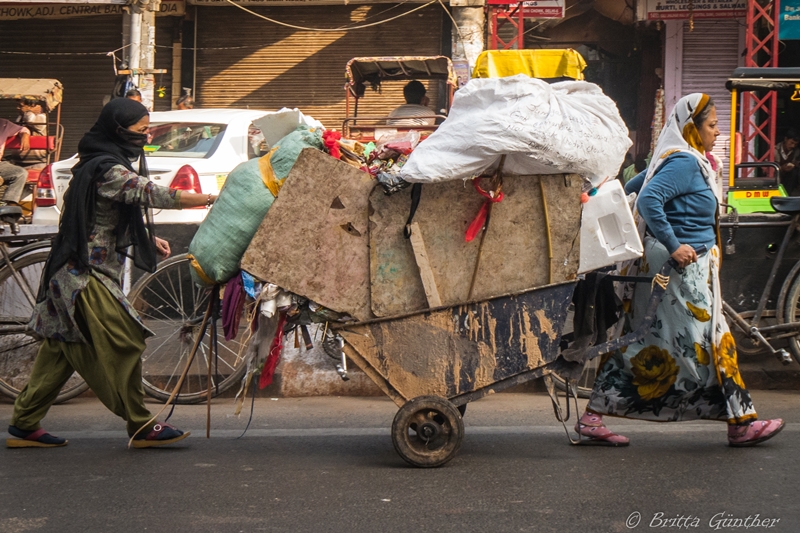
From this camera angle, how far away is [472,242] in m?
4.00

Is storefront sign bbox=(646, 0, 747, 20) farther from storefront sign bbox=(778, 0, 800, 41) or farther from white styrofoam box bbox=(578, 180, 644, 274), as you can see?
white styrofoam box bbox=(578, 180, 644, 274)

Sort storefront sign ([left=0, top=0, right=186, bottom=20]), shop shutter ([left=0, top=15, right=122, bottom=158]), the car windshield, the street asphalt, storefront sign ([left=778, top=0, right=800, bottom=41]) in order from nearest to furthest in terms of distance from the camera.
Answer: the street asphalt → the car windshield → storefront sign ([left=778, top=0, right=800, bottom=41]) → storefront sign ([left=0, top=0, right=186, bottom=20]) → shop shutter ([left=0, top=15, right=122, bottom=158])

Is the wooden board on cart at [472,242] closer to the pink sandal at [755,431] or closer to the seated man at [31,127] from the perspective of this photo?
the pink sandal at [755,431]

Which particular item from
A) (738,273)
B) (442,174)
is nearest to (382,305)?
(442,174)

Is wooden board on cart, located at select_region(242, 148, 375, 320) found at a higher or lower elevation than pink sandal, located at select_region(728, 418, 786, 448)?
higher

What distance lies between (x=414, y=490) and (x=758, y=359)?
3242mm

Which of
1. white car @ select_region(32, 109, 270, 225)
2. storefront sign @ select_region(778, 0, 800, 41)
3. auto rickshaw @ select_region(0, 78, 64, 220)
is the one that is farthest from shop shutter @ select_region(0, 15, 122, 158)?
storefront sign @ select_region(778, 0, 800, 41)

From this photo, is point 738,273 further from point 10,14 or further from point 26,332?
point 10,14

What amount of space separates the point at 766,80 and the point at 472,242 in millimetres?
4495

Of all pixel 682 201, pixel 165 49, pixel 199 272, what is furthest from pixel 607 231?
pixel 165 49

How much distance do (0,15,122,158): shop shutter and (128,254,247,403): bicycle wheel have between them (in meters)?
11.3

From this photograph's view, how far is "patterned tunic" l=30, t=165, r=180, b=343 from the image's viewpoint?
425cm

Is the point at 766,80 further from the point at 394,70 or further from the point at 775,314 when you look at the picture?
the point at 394,70

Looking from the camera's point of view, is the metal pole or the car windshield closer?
the car windshield
